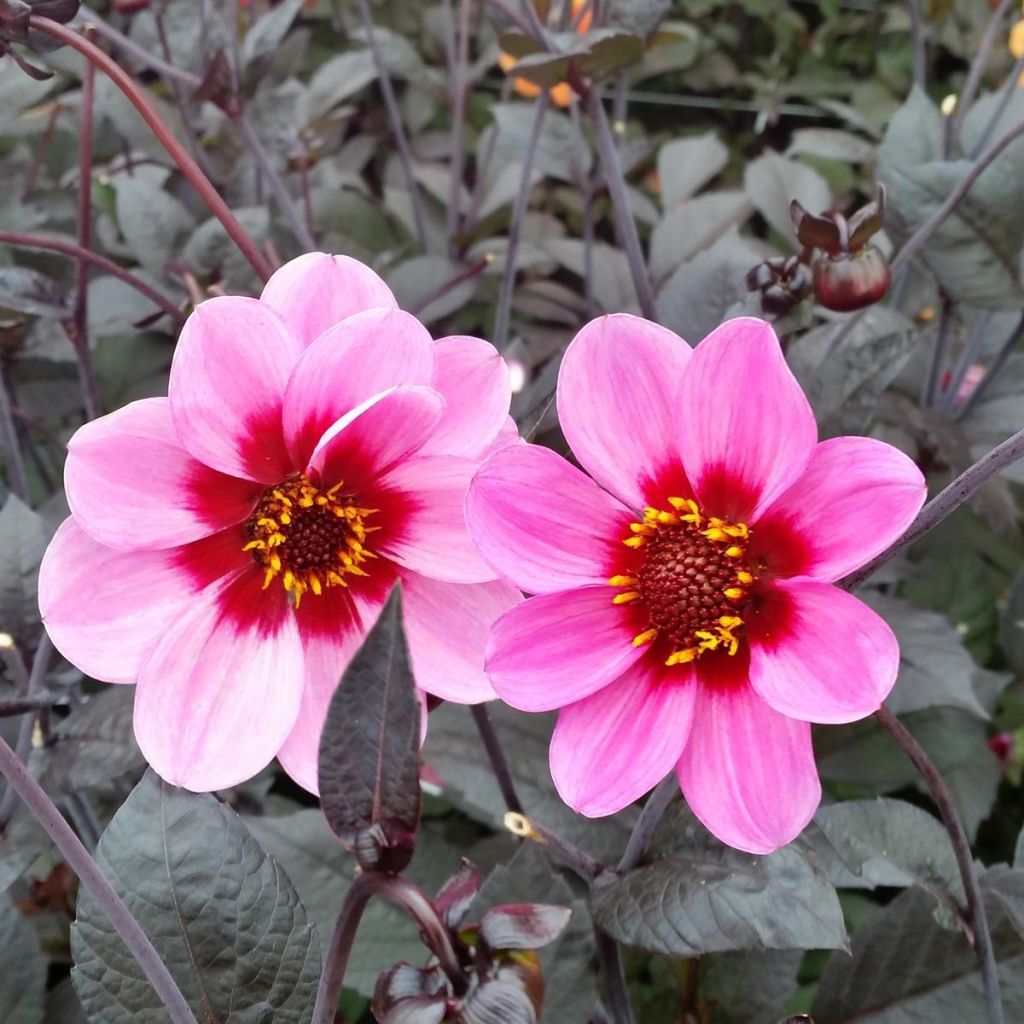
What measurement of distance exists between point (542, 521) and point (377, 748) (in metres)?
0.16

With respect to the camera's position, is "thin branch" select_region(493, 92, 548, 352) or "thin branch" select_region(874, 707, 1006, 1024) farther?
"thin branch" select_region(493, 92, 548, 352)

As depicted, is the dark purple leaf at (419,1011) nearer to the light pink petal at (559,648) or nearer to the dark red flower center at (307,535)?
the light pink petal at (559,648)

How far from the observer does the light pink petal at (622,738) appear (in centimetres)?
51

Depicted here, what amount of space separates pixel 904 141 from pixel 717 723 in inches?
30.0

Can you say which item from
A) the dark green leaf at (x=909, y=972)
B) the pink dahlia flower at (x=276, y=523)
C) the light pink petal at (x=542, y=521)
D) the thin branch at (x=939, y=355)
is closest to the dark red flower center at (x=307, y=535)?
the pink dahlia flower at (x=276, y=523)

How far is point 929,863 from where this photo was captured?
63cm

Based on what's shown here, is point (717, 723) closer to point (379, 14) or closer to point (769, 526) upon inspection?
point (769, 526)

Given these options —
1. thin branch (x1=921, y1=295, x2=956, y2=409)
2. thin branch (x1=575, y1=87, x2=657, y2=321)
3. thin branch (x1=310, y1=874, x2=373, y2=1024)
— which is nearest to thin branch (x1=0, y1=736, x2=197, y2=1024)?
thin branch (x1=310, y1=874, x2=373, y2=1024)

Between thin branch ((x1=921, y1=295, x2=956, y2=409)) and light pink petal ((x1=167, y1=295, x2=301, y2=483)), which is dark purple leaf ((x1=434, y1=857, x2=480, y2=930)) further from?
thin branch ((x1=921, y1=295, x2=956, y2=409))

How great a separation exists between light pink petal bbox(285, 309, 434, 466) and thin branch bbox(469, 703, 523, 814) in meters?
A: 0.22

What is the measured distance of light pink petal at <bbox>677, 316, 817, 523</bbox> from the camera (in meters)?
0.47

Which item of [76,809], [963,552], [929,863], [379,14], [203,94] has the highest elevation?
[203,94]

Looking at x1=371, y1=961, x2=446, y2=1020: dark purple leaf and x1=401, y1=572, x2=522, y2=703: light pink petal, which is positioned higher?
x1=401, y1=572, x2=522, y2=703: light pink petal

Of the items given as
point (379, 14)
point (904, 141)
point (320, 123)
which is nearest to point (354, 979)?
point (904, 141)
